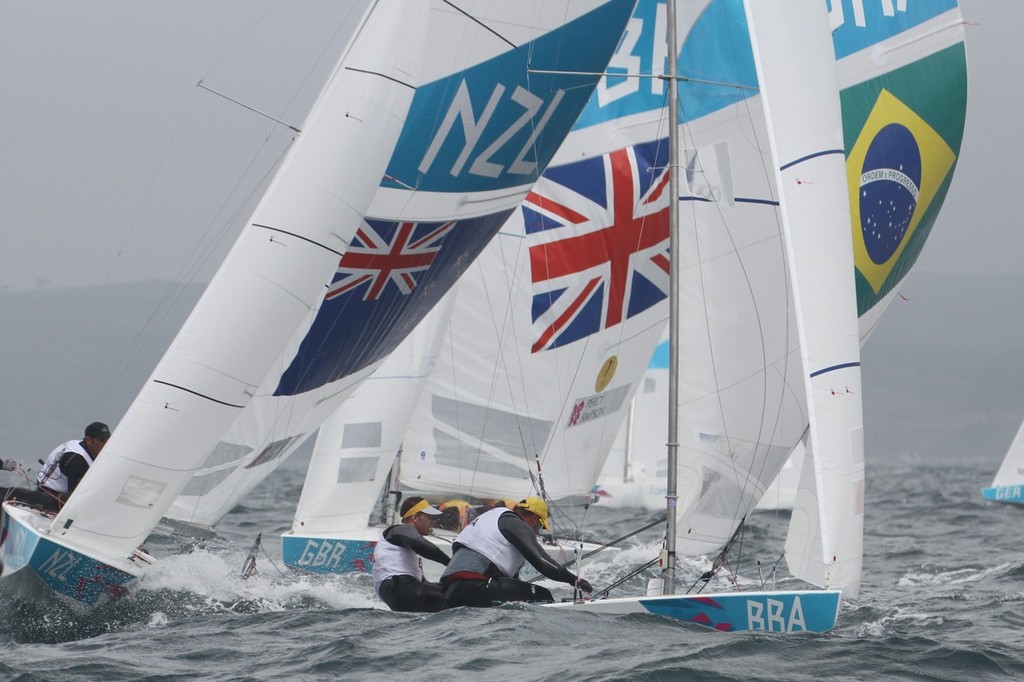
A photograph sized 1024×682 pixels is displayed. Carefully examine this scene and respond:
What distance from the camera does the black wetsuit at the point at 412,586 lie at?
27.3 ft

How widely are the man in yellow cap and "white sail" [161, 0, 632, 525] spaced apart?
1.54 m

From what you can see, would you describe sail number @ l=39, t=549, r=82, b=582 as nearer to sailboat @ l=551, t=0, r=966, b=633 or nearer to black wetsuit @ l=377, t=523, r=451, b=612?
black wetsuit @ l=377, t=523, r=451, b=612

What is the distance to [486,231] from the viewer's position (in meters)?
9.54

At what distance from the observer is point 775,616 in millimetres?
7746

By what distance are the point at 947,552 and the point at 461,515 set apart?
6286 millimetres

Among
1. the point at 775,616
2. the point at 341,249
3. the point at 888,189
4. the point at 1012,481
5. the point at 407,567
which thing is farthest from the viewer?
the point at 1012,481

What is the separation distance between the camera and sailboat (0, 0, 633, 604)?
791 centimetres

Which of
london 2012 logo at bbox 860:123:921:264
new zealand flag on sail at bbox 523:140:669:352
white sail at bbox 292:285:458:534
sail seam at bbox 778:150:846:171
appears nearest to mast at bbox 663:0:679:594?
sail seam at bbox 778:150:846:171

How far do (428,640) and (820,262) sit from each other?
3.21m

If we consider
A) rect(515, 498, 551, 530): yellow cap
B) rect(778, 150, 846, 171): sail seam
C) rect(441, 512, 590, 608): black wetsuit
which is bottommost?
rect(441, 512, 590, 608): black wetsuit

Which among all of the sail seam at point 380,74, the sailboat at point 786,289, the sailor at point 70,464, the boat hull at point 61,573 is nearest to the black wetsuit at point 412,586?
the sailboat at point 786,289

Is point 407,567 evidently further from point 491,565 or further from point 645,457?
point 645,457

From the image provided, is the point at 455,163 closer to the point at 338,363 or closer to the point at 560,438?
the point at 338,363

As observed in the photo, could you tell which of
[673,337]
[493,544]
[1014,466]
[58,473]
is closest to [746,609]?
[493,544]
